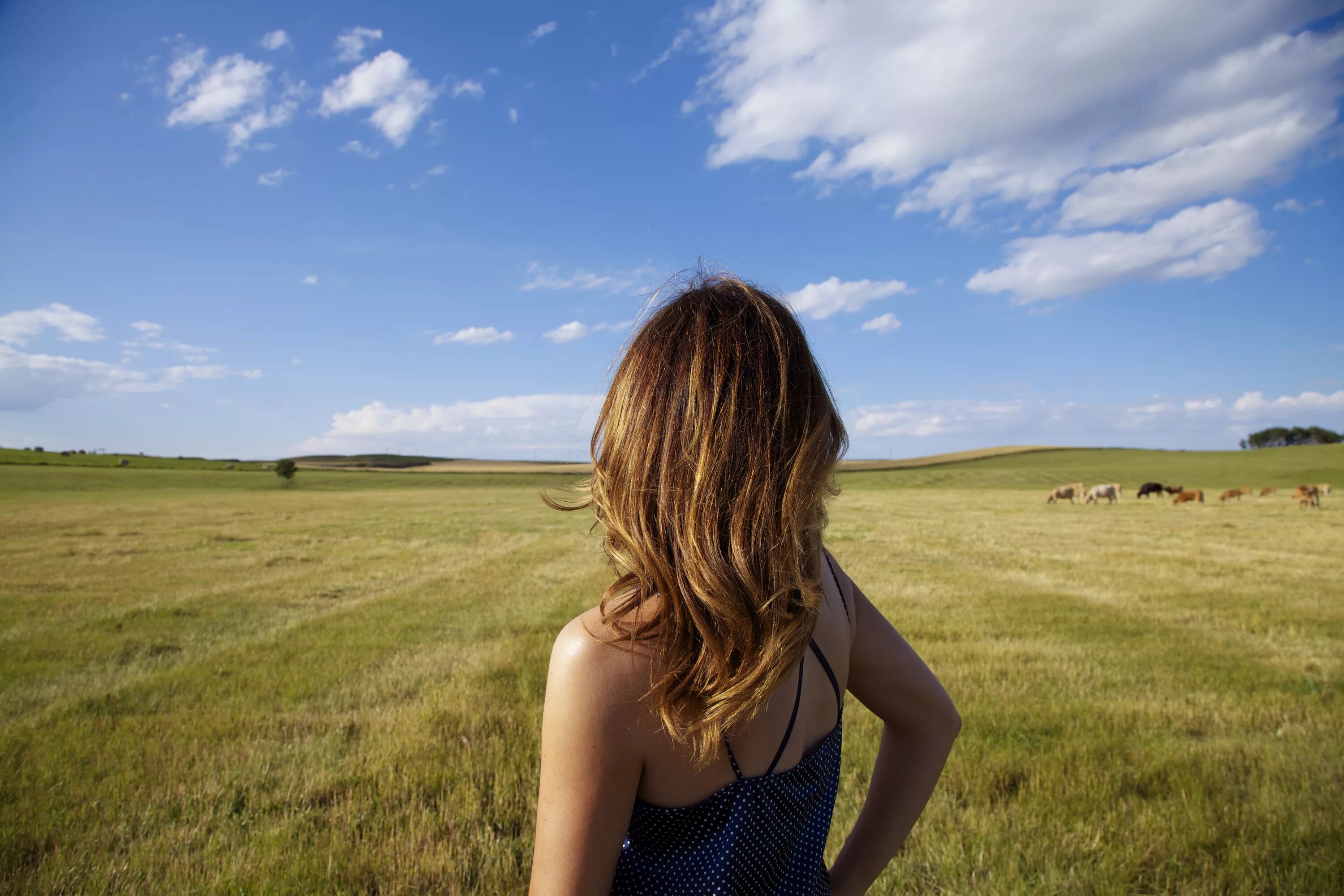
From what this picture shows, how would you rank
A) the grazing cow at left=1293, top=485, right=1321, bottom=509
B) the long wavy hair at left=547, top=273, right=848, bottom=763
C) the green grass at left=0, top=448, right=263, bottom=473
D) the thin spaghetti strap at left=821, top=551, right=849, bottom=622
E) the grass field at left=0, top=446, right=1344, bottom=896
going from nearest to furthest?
1. the long wavy hair at left=547, top=273, right=848, bottom=763
2. the thin spaghetti strap at left=821, top=551, right=849, bottom=622
3. the grass field at left=0, top=446, right=1344, bottom=896
4. the grazing cow at left=1293, top=485, right=1321, bottom=509
5. the green grass at left=0, top=448, right=263, bottom=473

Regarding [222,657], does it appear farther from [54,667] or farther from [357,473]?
[357,473]

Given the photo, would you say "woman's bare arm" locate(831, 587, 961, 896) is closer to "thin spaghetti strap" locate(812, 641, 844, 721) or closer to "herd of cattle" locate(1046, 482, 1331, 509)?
"thin spaghetti strap" locate(812, 641, 844, 721)

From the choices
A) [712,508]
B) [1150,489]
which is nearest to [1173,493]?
[1150,489]

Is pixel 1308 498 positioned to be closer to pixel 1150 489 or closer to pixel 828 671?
pixel 1150 489

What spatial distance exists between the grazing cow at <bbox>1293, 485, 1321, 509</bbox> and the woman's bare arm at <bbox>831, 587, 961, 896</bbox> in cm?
4575

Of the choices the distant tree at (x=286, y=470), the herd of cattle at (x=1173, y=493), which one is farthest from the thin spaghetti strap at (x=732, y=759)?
the distant tree at (x=286, y=470)

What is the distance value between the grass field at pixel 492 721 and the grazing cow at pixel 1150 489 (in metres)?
37.2

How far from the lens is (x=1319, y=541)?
19734 millimetres

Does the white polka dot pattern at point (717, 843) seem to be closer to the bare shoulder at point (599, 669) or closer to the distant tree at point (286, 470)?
the bare shoulder at point (599, 669)

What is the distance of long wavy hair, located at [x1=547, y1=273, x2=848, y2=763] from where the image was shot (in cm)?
141

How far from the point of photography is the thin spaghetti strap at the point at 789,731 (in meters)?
1.61

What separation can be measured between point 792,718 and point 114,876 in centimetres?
434

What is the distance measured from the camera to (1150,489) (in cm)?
5084

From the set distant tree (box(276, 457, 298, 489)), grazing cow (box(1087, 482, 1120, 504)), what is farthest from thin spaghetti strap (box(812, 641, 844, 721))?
distant tree (box(276, 457, 298, 489))
